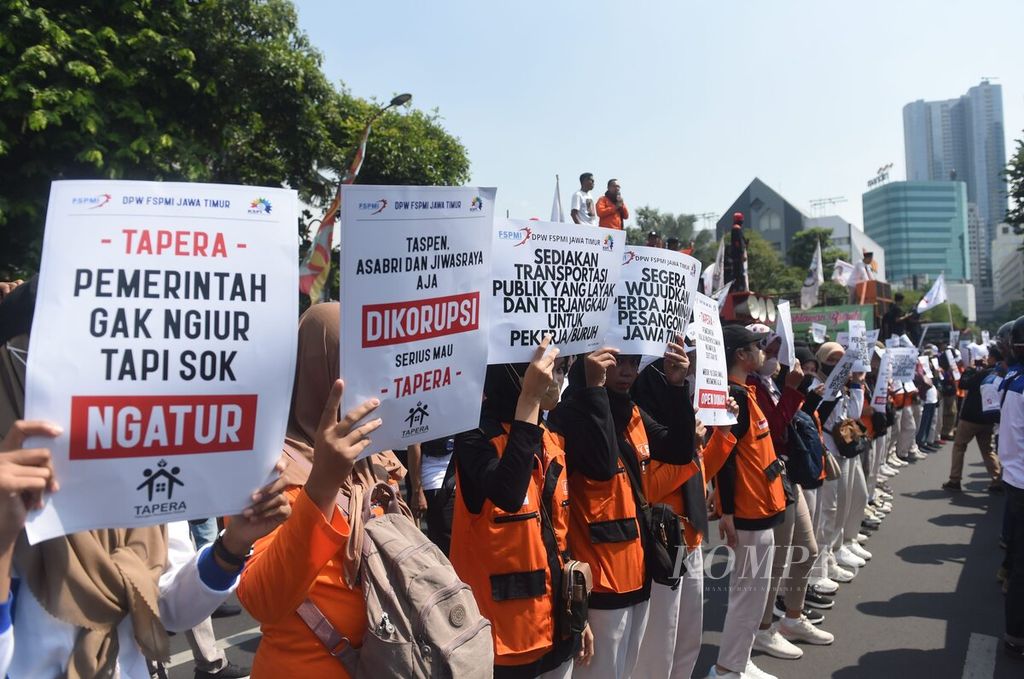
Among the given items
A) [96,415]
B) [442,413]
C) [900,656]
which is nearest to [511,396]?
[442,413]

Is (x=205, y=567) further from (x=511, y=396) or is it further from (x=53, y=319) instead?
(x=511, y=396)

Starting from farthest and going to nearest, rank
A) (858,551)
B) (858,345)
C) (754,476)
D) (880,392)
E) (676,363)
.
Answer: (880,392) → (858,551) → (858,345) → (754,476) → (676,363)

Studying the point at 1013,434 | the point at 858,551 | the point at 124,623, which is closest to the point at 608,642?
the point at 124,623

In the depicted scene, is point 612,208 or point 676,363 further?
point 612,208

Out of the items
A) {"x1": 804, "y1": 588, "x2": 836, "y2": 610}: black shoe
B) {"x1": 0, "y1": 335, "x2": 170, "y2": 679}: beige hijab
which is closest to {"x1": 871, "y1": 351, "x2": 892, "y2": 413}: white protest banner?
{"x1": 804, "y1": 588, "x2": 836, "y2": 610}: black shoe

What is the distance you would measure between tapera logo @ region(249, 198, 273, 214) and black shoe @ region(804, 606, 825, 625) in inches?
213

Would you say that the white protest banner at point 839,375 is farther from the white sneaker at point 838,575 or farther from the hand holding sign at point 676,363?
the hand holding sign at point 676,363

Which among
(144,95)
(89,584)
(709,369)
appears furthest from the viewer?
(144,95)

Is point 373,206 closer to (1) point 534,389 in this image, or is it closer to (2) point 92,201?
(2) point 92,201

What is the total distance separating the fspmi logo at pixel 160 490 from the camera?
1466 millimetres

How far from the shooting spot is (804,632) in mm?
5410

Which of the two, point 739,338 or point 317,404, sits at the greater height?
point 739,338

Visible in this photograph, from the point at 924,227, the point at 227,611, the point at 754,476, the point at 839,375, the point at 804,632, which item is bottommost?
the point at 804,632

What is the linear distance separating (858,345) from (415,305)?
5439mm
